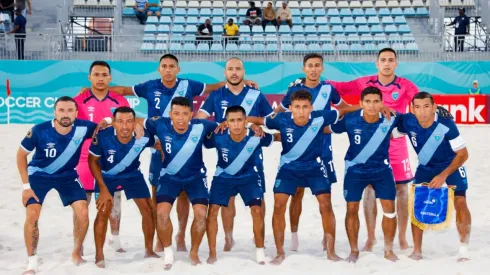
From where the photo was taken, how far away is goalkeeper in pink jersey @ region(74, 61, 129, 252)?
7297 mm

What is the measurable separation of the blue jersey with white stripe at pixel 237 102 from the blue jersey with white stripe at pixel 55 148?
58.3 inches

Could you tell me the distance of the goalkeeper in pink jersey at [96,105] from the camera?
7.30 metres

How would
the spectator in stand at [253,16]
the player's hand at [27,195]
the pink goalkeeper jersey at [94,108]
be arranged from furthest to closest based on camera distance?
the spectator in stand at [253,16], the pink goalkeeper jersey at [94,108], the player's hand at [27,195]

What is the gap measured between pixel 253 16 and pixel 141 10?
12.4 ft

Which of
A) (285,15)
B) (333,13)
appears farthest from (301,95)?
(333,13)

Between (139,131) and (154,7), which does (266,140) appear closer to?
(139,131)

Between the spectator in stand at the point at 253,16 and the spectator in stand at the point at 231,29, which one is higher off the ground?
the spectator in stand at the point at 253,16

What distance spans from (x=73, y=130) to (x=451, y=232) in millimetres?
4580

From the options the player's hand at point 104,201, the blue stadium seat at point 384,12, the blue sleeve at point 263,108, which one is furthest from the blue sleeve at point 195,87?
the blue stadium seat at point 384,12

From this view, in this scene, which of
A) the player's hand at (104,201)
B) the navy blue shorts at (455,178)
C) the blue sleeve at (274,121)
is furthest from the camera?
the blue sleeve at (274,121)

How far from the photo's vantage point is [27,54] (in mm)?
19719

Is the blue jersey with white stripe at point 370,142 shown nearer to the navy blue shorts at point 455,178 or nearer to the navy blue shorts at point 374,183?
the navy blue shorts at point 374,183

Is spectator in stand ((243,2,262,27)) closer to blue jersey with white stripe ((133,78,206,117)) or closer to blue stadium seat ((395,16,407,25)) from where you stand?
blue stadium seat ((395,16,407,25))

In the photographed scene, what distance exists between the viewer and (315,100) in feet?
24.8
